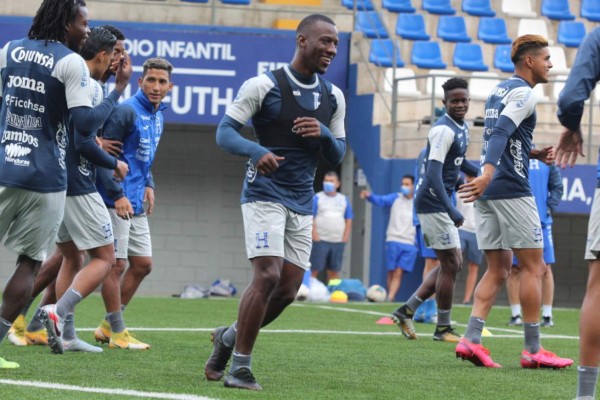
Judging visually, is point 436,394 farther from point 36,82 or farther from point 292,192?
point 36,82

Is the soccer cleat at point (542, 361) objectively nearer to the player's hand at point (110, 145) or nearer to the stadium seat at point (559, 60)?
the player's hand at point (110, 145)

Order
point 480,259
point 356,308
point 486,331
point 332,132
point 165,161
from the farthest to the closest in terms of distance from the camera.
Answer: point 165,161 < point 480,259 < point 356,308 < point 486,331 < point 332,132

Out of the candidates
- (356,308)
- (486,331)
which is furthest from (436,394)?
(356,308)

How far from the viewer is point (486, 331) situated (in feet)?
38.5

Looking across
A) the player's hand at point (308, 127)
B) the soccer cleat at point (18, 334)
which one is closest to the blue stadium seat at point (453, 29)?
the soccer cleat at point (18, 334)

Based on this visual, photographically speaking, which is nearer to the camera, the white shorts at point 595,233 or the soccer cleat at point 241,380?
the white shorts at point 595,233

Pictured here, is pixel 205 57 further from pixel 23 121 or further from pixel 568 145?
pixel 568 145

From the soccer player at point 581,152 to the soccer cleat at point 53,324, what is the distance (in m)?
3.19

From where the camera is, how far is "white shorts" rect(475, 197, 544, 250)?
850cm

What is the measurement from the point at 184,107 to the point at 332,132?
41.3ft

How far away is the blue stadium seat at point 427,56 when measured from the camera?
69.1ft

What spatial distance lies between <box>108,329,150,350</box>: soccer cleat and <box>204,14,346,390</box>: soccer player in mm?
2030

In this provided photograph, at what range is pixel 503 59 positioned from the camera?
2167 centimetres

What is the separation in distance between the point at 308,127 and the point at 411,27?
15.3 metres
